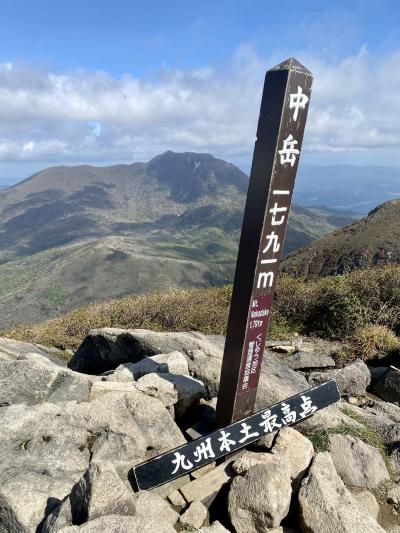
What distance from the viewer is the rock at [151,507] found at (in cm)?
543

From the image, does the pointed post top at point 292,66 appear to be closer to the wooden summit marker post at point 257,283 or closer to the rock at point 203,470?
A: the wooden summit marker post at point 257,283

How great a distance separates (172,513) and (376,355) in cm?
914

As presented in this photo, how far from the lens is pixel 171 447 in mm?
7340

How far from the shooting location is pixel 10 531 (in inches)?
209

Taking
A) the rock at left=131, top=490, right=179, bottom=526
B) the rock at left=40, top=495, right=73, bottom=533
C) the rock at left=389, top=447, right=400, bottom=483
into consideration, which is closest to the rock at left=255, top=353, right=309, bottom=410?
the rock at left=389, top=447, right=400, bottom=483

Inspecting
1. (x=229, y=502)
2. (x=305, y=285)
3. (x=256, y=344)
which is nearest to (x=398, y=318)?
(x=305, y=285)

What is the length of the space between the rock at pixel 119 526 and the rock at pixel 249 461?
1.87 m

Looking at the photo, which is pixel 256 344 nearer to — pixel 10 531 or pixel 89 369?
pixel 10 531

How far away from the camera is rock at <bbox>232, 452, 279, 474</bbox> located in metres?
6.56

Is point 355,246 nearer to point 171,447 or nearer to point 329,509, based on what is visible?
point 171,447

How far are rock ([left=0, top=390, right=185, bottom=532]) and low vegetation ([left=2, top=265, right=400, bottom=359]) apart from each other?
7917mm

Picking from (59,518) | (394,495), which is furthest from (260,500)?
(394,495)

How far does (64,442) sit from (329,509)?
4.01 meters

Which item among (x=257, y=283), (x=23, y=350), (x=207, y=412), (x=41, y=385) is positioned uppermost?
(x=257, y=283)
